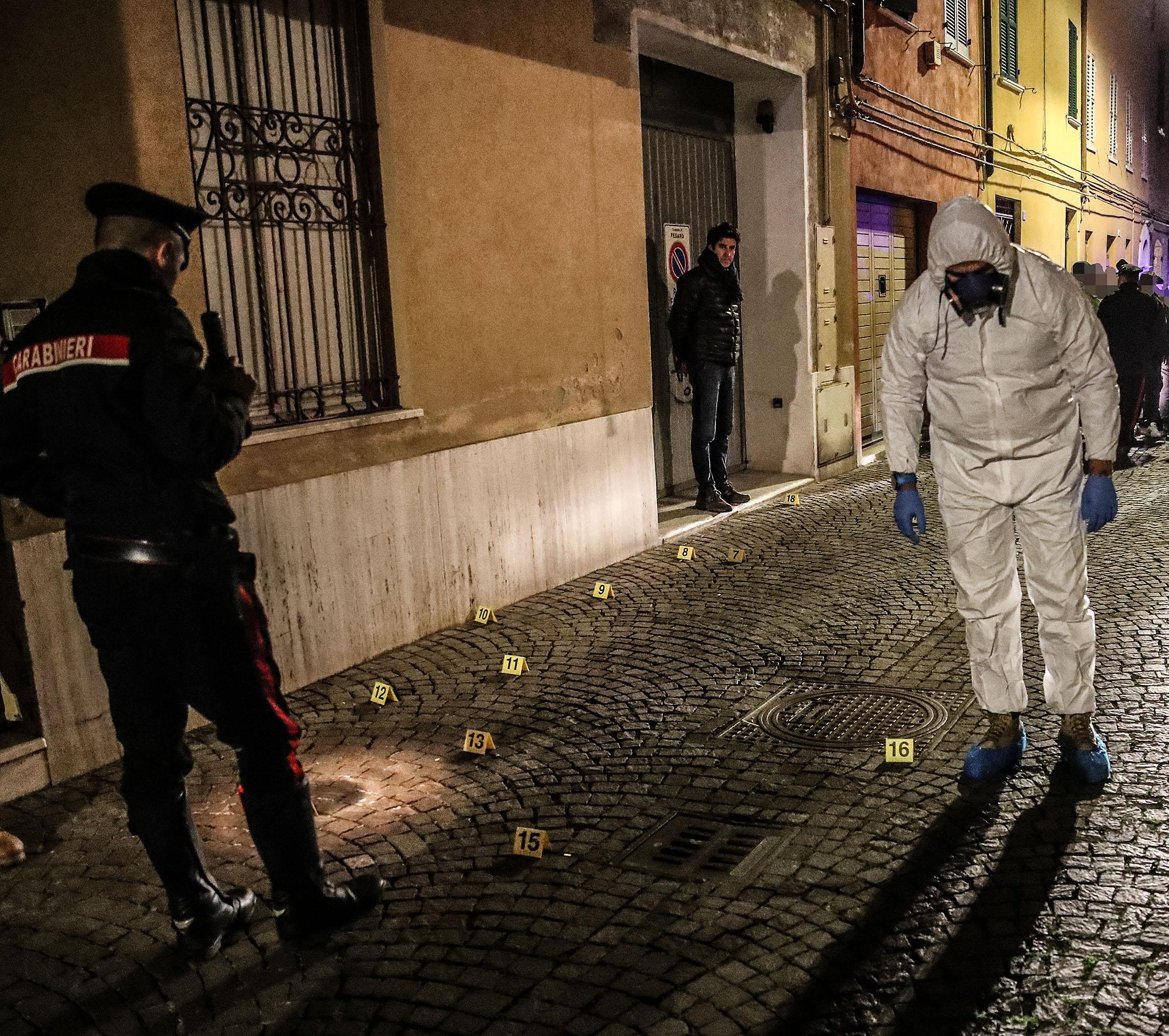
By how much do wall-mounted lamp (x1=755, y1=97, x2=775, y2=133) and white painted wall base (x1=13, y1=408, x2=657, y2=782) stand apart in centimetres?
451

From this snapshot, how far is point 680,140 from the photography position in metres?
10.7

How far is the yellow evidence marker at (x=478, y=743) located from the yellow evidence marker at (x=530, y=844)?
895mm

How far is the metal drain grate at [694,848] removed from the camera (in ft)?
12.2

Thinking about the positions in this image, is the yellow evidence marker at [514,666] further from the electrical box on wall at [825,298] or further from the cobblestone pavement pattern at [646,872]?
the electrical box on wall at [825,298]

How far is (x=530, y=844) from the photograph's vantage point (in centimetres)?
390

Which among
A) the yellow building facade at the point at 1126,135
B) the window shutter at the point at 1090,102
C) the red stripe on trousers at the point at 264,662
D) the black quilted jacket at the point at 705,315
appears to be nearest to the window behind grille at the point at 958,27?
the black quilted jacket at the point at 705,315

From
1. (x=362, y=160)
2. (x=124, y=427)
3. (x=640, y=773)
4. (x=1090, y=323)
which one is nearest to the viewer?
(x=124, y=427)

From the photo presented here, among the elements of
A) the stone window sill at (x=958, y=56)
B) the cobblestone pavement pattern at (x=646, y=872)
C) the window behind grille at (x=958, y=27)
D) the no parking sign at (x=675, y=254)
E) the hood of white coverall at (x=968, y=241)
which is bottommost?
the cobblestone pavement pattern at (x=646, y=872)

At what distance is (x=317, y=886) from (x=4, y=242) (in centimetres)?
296

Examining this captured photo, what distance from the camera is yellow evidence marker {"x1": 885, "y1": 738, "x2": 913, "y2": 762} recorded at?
4.48 meters

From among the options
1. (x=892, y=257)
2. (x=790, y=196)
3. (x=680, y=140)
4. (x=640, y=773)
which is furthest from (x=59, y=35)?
(x=892, y=257)

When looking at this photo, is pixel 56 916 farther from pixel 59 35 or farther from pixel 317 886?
pixel 59 35

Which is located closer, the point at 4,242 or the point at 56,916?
the point at 56,916

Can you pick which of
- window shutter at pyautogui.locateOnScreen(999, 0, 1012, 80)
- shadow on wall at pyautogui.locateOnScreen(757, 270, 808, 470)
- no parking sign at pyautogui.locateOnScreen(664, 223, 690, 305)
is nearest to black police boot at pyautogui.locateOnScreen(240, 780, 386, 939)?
no parking sign at pyautogui.locateOnScreen(664, 223, 690, 305)
